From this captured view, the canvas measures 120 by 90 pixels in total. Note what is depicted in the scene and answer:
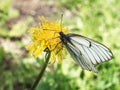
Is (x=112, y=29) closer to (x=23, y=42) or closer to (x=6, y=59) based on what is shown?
A: (x=23, y=42)

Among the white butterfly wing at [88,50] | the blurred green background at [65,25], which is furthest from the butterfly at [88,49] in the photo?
the blurred green background at [65,25]

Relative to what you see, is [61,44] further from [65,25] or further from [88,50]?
[65,25]

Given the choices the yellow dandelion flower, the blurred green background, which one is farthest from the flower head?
the blurred green background

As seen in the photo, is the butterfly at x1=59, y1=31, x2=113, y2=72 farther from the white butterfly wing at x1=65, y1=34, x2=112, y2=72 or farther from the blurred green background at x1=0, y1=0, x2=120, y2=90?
the blurred green background at x1=0, y1=0, x2=120, y2=90

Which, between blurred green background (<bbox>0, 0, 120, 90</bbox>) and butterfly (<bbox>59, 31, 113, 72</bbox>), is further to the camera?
blurred green background (<bbox>0, 0, 120, 90</bbox>)

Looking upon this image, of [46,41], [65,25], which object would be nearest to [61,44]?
[46,41]

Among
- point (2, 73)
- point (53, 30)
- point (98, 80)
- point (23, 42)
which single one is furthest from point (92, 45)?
point (23, 42)

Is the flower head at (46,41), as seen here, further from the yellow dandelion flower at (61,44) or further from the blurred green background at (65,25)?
the blurred green background at (65,25)
